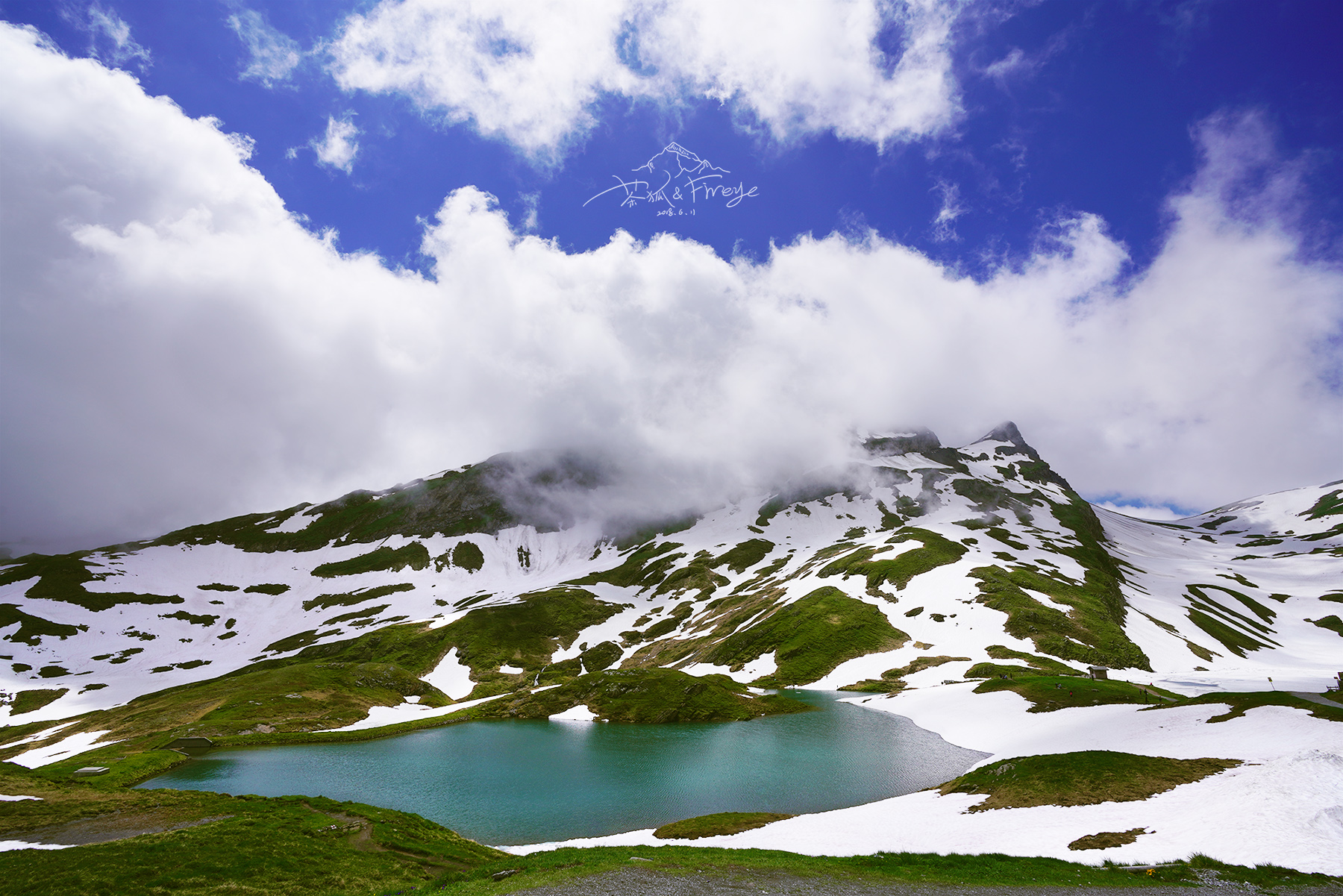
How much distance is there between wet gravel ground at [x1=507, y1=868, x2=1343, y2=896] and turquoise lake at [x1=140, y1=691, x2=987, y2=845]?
21179 millimetres

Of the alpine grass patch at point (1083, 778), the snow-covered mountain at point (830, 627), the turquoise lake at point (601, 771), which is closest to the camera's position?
the alpine grass patch at point (1083, 778)

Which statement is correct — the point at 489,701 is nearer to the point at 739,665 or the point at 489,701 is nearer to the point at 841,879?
the point at 739,665

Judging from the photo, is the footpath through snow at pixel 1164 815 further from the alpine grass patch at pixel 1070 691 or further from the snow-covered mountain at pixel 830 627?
the snow-covered mountain at pixel 830 627

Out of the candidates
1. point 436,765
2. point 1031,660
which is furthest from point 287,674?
point 1031,660

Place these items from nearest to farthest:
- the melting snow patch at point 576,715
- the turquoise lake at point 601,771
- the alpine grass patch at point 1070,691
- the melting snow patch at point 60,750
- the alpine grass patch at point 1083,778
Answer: the alpine grass patch at point 1083,778
the turquoise lake at point 601,771
the alpine grass patch at point 1070,691
the melting snow patch at point 60,750
the melting snow patch at point 576,715

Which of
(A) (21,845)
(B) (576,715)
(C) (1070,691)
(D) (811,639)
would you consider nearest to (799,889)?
(A) (21,845)

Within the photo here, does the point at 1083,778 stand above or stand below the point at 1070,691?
below

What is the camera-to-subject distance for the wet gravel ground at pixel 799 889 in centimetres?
1923

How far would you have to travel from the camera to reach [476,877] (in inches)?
1011

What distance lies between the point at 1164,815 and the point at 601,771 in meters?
47.4

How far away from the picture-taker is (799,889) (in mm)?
21672

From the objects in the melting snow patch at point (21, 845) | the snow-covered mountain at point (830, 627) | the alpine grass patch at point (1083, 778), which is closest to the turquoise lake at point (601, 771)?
the alpine grass patch at point (1083, 778)

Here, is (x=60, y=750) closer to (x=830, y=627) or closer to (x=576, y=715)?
(x=576, y=715)

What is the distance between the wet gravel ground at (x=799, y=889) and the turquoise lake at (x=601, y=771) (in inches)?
834
